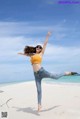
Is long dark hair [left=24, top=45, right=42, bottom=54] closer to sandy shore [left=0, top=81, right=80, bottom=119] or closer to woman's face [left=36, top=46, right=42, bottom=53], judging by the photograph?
woman's face [left=36, top=46, right=42, bottom=53]

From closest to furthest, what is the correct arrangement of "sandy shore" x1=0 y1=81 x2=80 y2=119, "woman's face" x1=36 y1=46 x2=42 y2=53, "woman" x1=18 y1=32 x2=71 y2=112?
"sandy shore" x1=0 y1=81 x2=80 y2=119 < "woman" x1=18 y1=32 x2=71 y2=112 < "woman's face" x1=36 y1=46 x2=42 y2=53

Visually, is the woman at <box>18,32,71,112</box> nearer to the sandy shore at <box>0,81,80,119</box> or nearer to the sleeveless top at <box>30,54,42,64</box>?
the sleeveless top at <box>30,54,42,64</box>

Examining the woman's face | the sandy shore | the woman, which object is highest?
the woman's face

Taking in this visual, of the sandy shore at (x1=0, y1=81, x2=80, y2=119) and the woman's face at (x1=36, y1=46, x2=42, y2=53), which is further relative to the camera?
the woman's face at (x1=36, y1=46, x2=42, y2=53)

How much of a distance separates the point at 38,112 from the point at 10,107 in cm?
150

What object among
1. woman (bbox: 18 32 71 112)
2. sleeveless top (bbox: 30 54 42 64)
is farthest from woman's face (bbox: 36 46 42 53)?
sleeveless top (bbox: 30 54 42 64)

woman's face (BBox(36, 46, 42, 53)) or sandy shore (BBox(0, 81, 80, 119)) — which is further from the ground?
woman's face (BBox(36, 46, 42, 53))

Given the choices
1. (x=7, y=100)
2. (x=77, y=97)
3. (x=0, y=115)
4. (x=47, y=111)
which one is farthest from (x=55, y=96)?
(x=0, y=115)

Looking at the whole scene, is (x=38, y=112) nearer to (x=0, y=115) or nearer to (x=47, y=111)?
(x=47, y=111)

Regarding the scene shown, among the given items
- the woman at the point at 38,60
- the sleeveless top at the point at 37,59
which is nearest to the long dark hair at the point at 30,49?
the woman at the point at 38,60

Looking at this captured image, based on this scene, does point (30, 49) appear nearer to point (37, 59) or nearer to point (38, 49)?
point (38, 49)

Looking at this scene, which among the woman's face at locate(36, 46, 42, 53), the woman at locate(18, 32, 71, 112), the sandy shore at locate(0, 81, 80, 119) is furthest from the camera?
the woman's face at locate(36, 46, 42, 53)

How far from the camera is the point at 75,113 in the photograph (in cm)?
913

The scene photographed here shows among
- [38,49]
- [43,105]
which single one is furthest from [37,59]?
[43,105]
